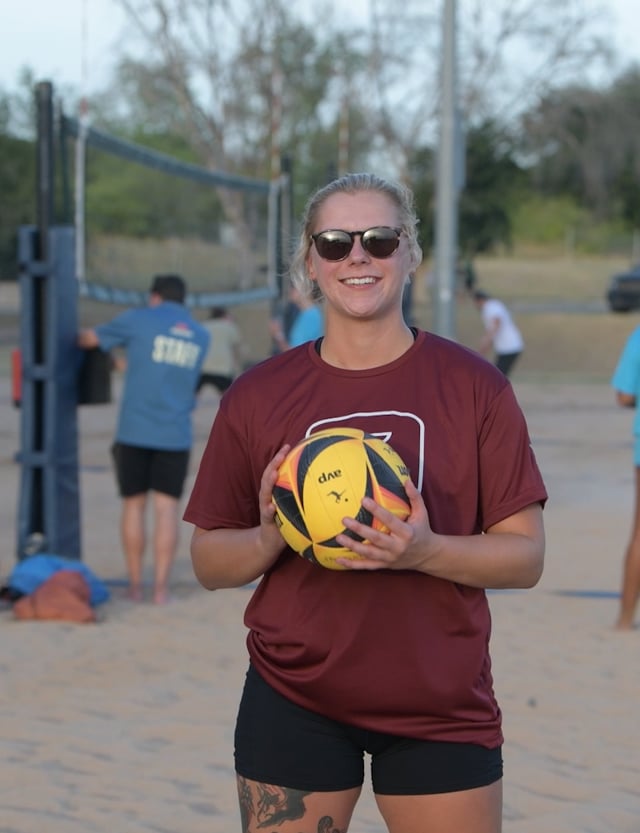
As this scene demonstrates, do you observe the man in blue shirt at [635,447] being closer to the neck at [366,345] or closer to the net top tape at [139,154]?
the net top tape at [139,154]

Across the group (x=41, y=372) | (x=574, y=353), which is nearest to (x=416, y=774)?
(x=41, y=372)

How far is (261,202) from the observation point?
31.9 meters

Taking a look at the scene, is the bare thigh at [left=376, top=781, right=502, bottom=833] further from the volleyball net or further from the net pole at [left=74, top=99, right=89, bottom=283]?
the net pole at [left=74, top=99, right=89, bottom=283]

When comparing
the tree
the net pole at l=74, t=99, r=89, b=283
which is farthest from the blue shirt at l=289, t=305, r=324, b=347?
the tree

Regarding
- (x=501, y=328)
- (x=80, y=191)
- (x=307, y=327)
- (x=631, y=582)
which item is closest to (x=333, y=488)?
(x=631, y=582)

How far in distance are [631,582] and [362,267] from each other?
4720mm

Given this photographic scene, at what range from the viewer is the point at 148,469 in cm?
786

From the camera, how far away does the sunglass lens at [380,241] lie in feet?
8.45

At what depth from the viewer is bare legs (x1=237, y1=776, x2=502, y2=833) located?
8.02ft

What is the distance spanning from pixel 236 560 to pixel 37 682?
3.70 m

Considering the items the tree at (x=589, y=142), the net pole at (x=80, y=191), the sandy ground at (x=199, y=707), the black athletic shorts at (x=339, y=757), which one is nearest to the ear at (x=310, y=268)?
the black athletic shorts at (x=339, y=757)

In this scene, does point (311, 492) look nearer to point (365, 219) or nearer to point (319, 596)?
point (319, 596)

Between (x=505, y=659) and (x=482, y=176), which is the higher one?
(x=482, y=176)

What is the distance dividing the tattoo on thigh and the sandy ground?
182 cm
